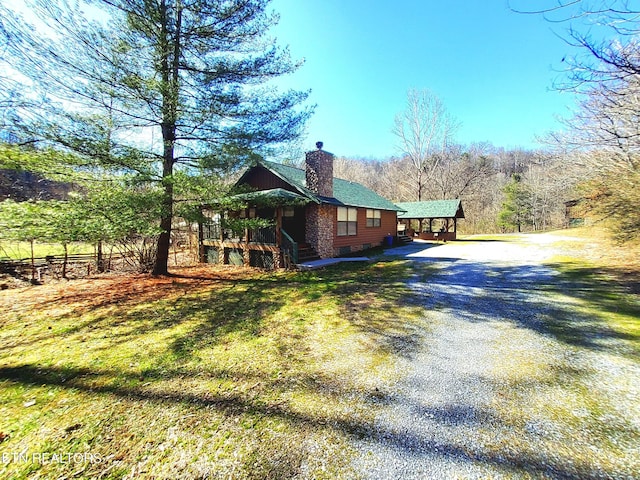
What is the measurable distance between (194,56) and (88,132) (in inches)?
153

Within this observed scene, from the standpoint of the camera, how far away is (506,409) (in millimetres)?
2617

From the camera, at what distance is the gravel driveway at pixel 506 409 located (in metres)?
2.02

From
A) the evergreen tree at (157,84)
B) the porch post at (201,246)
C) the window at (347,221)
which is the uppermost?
the evergreen tree at (157,84)

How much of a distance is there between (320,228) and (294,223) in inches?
69.2

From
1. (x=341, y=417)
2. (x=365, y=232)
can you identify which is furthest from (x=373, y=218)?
(x=341, y=417)

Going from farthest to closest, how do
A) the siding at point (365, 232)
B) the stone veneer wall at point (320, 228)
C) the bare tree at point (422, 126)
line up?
1. the bare tree at point (422, 126)
2. the siding at point (365, 232)
3. the stone veneer wall at point (320, 228)

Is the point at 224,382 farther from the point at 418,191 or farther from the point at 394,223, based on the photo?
the point at 418,191

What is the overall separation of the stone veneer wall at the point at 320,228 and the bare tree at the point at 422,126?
2042cm

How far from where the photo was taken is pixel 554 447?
2.16 m

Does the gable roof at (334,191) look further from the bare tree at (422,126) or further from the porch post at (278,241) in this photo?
the bare tree at (422,126)

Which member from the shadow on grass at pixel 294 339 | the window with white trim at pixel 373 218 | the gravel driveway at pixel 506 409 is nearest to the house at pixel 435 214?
the window with white trim at pixel 373 218

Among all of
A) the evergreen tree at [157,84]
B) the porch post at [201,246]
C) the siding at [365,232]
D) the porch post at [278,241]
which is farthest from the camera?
the siding at [365,232]

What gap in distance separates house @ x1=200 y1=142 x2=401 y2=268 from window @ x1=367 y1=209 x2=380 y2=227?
1.27 m

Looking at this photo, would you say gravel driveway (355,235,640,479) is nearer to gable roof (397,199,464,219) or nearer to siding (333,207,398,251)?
siding (333,207,398,251)
